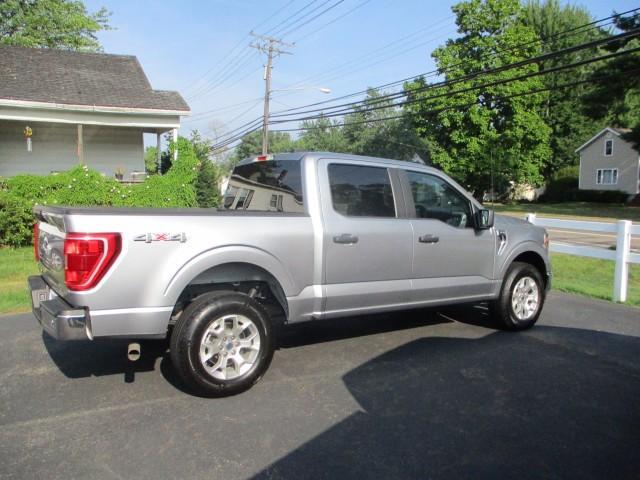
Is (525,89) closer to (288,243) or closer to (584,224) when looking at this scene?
(584,224)

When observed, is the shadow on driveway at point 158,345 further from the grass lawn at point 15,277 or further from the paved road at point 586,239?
the paved road at point 586,239

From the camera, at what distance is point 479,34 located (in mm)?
43219

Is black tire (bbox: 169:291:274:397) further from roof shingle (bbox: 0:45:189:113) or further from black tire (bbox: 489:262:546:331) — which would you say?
roof shingle (bbox: 0:45:189:113)

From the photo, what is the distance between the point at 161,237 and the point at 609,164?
55870 millimetres

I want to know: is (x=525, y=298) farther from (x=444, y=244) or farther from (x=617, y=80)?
(x=617, y=80)

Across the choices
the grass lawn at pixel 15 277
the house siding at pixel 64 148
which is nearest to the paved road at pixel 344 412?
the grass lawn at pixel 15 277

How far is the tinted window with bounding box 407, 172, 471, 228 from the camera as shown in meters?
5.61

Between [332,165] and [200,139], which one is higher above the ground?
[200,139]

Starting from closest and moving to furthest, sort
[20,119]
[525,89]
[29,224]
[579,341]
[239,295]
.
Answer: [239,295]
[579,341]
[29,224]
[20,119]
[525,89]

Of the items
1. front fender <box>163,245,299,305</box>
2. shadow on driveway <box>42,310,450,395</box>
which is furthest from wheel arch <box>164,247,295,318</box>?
shadow on driveway <box>42,310,450,395</box>

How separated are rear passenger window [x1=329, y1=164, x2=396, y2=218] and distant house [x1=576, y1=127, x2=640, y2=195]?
51.1 meters

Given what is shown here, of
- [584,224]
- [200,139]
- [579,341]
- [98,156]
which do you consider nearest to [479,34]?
[200,139]

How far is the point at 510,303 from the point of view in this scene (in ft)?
20.2

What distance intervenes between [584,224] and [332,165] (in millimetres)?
5965
